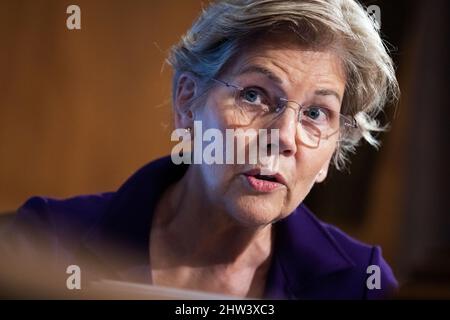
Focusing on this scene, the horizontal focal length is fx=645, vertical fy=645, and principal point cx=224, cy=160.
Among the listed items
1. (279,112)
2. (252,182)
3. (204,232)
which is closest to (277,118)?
(279,112)

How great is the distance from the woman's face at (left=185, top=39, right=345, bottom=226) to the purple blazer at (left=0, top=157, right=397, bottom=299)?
0.14 m

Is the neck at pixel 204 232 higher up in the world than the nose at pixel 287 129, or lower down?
lower down

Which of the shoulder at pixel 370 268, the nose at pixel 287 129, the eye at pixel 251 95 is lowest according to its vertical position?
the shoulder at pixel 370 268

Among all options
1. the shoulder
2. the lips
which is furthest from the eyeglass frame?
the shoulder

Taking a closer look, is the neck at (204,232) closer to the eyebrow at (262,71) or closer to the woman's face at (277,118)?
the woman's face at (277,118)

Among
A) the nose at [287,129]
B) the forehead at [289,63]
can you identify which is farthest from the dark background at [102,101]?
the nose at [287,129]

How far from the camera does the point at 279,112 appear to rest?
111 cm

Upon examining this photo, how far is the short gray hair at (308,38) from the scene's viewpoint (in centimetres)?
111

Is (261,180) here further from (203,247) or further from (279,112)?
(203,247)

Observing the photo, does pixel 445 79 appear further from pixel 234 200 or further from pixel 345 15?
pixel 234 200

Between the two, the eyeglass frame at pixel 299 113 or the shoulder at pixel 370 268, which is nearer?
the eyeglass frame at pixel 299 113

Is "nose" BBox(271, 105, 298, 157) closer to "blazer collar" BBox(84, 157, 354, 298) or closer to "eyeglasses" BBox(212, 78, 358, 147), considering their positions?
"eyeglasses" BBox(212, 78, 358, 147)

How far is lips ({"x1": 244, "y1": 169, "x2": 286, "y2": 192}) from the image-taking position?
1098 mm
